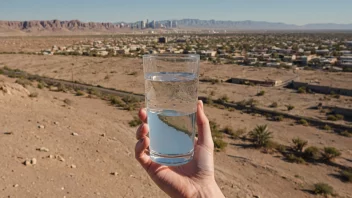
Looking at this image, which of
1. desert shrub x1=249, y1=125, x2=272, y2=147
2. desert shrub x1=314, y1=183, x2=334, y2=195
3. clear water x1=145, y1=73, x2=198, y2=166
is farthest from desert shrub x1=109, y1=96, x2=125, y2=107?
clear water x1=145, y1=73, x2=198, y2=166

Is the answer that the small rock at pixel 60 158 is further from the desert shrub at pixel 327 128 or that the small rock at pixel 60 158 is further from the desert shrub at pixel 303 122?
the desert shrub at pixel 327 128

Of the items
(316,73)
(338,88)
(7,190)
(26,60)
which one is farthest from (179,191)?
(26,60)

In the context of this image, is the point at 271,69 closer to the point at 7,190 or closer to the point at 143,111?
the point at 7,190

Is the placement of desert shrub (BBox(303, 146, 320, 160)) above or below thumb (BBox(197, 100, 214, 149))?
below

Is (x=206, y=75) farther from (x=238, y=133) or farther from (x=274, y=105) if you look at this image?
(x=238, y=133)

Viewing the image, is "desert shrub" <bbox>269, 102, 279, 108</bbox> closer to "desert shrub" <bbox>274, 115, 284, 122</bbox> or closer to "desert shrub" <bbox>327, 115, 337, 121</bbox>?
"desert shrub" <bbox>274, 115, 284, 122</bbox>

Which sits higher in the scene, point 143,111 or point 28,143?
point 143,111
